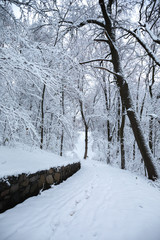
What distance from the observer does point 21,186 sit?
89.6 inches

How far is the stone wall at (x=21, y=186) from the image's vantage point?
1.92 meters

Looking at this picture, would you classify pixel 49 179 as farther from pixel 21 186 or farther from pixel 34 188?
pixel 21 186

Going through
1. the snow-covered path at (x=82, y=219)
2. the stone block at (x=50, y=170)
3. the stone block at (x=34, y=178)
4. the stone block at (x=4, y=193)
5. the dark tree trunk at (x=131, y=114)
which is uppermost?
the dark tree trunk at (x=131, y=114)

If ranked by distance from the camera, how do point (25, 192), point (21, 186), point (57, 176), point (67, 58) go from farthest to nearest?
1. point (57, 176)
2. point (67, 58)
3. point (25, 192)
4. point (21, 186)

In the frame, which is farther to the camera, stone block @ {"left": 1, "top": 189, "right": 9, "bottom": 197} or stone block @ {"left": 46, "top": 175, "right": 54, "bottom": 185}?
stone block @ {"left": 46, "top": 175, "right": 54, "bottom": 185}

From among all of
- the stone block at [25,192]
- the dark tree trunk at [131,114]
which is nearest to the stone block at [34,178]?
the stone block at [25,192]

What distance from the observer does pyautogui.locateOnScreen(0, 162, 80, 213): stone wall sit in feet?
6.31

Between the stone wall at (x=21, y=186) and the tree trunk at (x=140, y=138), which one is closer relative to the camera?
the stone wall at (x=21, y=186)

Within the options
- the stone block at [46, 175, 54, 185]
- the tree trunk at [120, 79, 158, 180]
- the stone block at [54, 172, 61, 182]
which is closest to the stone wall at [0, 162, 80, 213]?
the stone block at [46, 175, 54, 185]

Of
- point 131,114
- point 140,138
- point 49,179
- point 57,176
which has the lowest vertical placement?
point 57,176

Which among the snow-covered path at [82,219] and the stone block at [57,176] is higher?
the snow-covered path at [82,219]

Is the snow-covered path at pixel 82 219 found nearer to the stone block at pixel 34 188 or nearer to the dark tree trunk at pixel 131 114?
the stone block at pixel 34 188

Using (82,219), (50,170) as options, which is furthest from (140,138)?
(82,219)

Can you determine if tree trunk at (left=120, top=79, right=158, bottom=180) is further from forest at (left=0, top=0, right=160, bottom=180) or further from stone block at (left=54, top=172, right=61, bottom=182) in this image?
stone block at (left=54, top=172, right=61, bottom=182)
